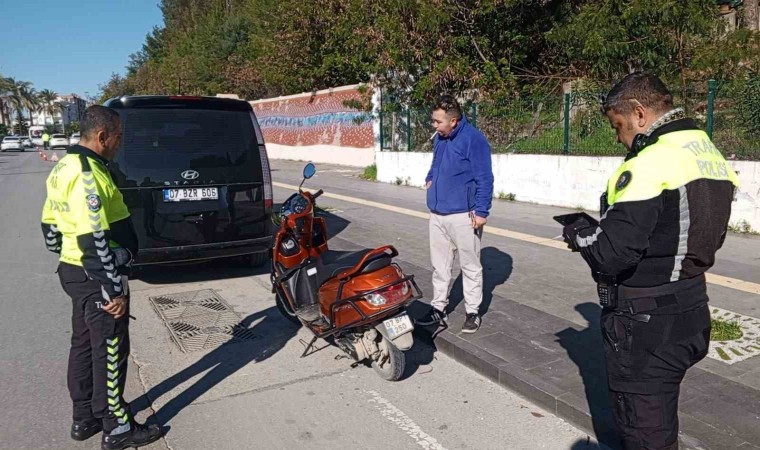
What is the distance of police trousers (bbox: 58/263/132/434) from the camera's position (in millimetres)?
3240

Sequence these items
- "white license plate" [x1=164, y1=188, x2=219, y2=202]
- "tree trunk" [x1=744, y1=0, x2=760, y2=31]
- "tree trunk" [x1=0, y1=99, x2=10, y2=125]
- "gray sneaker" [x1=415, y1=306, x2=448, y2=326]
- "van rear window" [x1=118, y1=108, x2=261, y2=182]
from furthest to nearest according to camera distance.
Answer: "tree trunk" [x1=0, y1=99, x2=10, y2=125], "tree trunk" [x1=744, y1=0, x2=760, y2=31], "white license plate" [x1=164, y1=188, x2=219, y2=202], "van rear window" [x1=118, y1=108, x2=261, y2=182], "gray sneaker" [x1=415, y1=306, x2=448, y2=326]

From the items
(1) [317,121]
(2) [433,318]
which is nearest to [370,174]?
(1) [317,121]

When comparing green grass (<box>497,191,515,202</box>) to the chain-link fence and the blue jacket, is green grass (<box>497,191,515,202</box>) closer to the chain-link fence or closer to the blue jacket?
the chain-link fence

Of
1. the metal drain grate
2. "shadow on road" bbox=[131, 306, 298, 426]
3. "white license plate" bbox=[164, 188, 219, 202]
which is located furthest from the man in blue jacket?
"white license plate" bbox=[164, 188, 219, 202]

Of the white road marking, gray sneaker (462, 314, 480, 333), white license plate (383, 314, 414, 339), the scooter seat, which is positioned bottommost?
the white road marking

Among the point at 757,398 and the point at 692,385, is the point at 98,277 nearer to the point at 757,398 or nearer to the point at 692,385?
the point at 692,385

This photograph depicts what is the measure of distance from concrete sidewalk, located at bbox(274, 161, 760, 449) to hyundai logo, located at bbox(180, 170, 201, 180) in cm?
262

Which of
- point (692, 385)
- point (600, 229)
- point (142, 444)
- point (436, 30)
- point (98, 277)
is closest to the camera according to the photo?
point (600, 229)

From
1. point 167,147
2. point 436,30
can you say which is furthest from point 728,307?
point 436,30

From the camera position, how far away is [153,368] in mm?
4547

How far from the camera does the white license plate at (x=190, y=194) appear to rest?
6.20m

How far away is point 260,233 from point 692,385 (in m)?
4.57

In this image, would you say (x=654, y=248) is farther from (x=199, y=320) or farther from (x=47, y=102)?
(x=47, y=102)

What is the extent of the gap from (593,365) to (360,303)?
167cm
